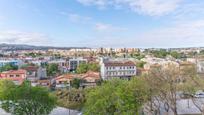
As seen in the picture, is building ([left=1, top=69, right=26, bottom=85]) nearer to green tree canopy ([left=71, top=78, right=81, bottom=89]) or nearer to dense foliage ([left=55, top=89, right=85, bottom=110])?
green tree canopy ([left=71, top=78, right=81, bottom=89])

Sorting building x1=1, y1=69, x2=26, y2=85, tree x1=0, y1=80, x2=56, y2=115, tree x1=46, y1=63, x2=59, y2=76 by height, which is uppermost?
tree x1=0, y1=80, x2=56, y2=115

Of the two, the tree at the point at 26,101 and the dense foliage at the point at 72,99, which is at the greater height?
the tree at the point at 26,101

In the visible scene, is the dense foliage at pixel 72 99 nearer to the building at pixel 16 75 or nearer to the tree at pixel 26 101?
the tree at pixel 26 101

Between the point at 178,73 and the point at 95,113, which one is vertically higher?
the point at 178,73

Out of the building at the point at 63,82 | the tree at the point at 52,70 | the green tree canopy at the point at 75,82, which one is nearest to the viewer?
the green tree canopy at the point at 75,82

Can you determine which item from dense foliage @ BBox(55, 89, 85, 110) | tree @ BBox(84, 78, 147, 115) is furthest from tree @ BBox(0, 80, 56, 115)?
dense foliage @ BBox(55, 89, 85, 110)

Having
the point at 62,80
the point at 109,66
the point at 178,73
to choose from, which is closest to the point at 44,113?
the point at 178,73

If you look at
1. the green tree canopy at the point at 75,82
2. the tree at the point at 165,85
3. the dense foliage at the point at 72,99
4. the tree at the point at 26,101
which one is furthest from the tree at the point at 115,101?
the green tree canopy at the point at 75,82

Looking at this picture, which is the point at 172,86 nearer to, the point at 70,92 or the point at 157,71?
the point at 157,71
